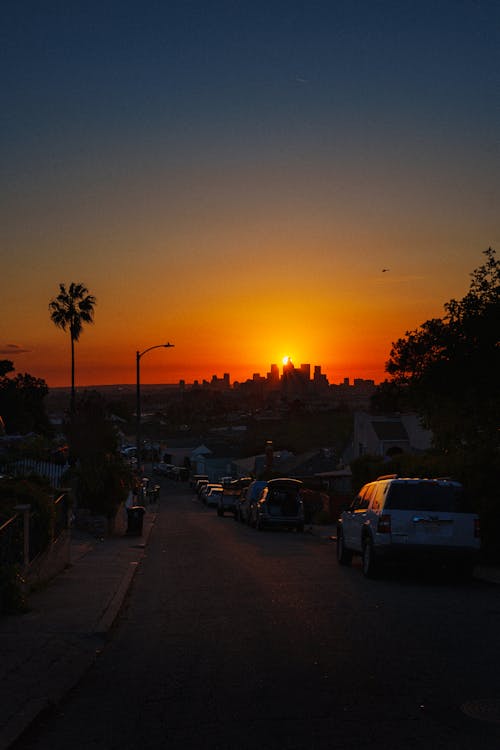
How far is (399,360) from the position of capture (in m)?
22.0

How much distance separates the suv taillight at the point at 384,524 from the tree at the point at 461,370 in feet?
14.3

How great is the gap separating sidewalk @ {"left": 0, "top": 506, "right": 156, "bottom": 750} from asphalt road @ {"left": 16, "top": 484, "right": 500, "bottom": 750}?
19 cm

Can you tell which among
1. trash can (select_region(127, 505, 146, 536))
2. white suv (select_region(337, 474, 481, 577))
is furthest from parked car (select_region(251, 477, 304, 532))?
white suv (select_region(337, 474, 481, 577))

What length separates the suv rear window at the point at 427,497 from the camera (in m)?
16.9

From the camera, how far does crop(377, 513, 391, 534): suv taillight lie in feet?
54.7

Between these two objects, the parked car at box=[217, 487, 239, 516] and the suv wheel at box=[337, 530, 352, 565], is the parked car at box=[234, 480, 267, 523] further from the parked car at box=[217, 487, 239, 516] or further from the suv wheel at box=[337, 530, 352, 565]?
the suv wheel at box=[337, 530, 352, 565]

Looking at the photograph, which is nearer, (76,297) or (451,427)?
(451,427)

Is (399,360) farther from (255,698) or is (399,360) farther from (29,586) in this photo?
(255,698)

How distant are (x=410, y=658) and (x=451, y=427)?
12224 millimetres

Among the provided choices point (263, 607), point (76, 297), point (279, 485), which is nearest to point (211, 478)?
point (76, 297)

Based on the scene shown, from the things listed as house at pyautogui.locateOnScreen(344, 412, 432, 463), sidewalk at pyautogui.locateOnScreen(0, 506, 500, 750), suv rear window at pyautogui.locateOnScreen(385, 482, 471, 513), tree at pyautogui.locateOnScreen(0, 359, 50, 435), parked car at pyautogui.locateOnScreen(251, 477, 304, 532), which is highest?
tree at pyautogui.locateOnScreen(0, 359, 50, 435)

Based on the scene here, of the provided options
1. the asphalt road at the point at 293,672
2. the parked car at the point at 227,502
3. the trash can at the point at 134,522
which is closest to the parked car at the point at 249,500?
the trash can at the point at 134,522

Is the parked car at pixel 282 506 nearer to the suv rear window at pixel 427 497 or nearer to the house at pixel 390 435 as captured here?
the house at pixel 390 435

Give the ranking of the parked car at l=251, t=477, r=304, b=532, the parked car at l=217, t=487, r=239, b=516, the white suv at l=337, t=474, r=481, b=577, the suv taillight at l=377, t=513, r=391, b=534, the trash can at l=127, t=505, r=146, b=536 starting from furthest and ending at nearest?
the parked car at l=217, t=487, r=239, b=516, the parked car at l=251, t=477, r=304, b=532, the trash can at l=127, t=505, r=146, b=536, the suv taillight at l=377, t=513, r=391, b=534, the white suv at l=337, t=474, r=481, b=577
